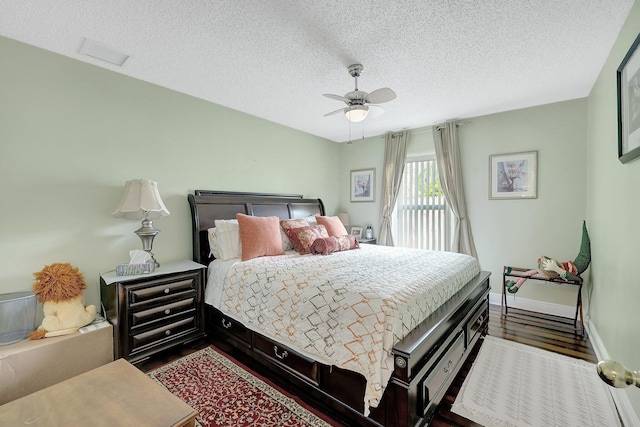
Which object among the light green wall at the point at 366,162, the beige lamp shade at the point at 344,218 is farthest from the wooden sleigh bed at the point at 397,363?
the beige lamp shade at the point at 344,218

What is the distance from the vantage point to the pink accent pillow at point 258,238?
2.90 metres

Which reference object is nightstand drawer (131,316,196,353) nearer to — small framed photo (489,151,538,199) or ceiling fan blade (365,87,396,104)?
ceiling fan blade (365,87,396,104)

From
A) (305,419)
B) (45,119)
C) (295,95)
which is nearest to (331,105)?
(295,95)

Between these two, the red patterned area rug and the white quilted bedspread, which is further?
the red patterned area rug

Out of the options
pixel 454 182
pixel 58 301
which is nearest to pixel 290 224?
pixel 58 301

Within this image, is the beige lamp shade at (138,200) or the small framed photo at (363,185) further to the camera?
the small framed photo at (363,185)

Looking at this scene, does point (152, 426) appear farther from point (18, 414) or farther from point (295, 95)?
point (295, 95)

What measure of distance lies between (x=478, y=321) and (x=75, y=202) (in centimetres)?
384

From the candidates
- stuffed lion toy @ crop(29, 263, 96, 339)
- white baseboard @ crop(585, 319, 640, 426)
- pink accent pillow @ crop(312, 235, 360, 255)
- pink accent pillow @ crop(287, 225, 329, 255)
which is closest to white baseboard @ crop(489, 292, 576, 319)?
white baseboard @ crop(585, 319, 640, 426)

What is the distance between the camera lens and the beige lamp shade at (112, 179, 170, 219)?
2475mm

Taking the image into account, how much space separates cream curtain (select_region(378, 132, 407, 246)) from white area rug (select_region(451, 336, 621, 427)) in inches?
98.0

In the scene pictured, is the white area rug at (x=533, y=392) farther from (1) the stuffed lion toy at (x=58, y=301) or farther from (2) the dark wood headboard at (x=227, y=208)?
(1) the stuffed lion toy at (x=58, y=301)

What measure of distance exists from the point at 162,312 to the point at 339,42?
276 centimetres

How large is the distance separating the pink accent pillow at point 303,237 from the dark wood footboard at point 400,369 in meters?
1.04
